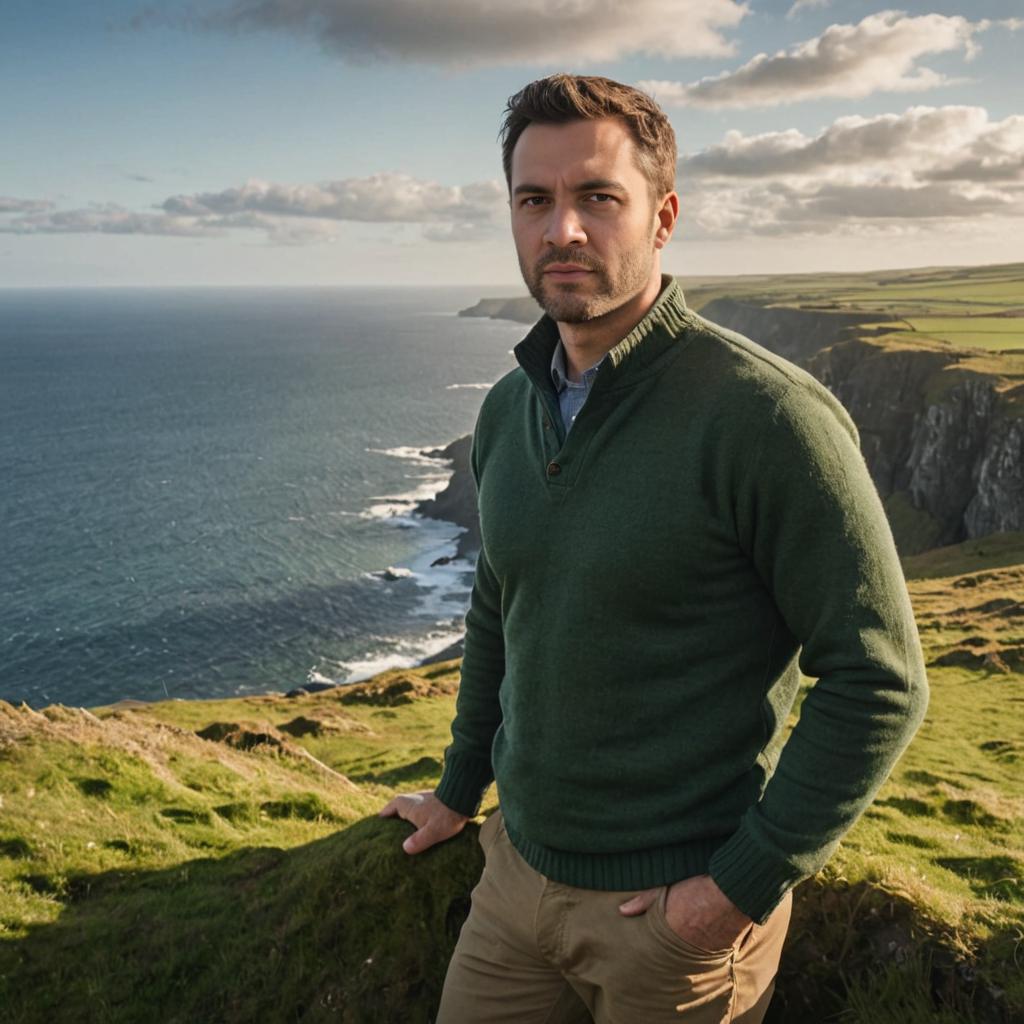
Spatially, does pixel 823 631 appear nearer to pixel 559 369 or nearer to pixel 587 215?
pixel 559 369

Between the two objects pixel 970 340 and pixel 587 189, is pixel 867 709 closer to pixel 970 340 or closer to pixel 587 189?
pixel 587 189

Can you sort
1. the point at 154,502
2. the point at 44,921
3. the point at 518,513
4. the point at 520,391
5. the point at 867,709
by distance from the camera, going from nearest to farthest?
the point at 867,709
the point at 518,513
the point at 520,391
the point at 44,921
the point at 154,502

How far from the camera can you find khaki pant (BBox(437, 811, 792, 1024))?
12.5ft

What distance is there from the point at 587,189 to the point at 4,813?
8.88 meters

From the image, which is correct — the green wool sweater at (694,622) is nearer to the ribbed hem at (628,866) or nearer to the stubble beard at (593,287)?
the ribbed hem at (628,866)

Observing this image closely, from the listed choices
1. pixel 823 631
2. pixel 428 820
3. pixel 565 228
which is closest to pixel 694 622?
pixel 823 631

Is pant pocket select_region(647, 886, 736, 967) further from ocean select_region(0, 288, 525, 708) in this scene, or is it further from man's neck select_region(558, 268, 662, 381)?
ocean select_region(0, 288, 525, 708)

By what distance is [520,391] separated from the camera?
191 inches

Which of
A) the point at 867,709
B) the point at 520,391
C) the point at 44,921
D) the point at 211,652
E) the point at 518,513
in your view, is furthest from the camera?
the point at 211,652

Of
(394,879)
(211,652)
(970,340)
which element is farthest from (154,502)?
(394,879)

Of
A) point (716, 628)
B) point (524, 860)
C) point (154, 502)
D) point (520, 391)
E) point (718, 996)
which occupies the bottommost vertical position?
point (154, 502)

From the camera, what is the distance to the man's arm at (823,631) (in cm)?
333

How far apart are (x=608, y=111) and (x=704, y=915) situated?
3.46m

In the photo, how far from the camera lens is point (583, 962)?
4070 mm
